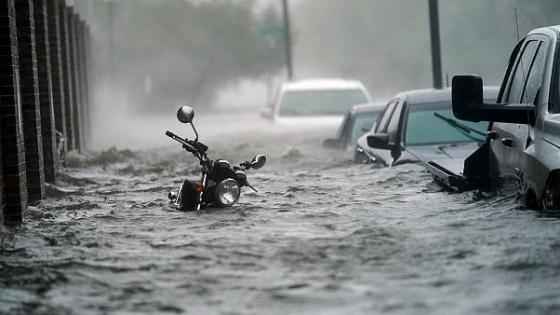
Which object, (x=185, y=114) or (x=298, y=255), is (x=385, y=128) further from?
(x=298, y=255)

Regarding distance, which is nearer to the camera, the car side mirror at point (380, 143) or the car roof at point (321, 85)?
the car side mirror at point (380, 143)

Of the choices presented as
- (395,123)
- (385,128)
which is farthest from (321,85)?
(395,123)

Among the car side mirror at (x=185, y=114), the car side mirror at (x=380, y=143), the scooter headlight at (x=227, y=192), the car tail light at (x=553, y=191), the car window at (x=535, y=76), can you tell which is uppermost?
the car window at (x=535, y=76)

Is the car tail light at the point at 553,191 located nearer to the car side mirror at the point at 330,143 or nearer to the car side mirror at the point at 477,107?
the car side mirror at the point at 477,107

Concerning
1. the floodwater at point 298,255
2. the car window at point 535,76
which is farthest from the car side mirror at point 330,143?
the car window at point 535,76

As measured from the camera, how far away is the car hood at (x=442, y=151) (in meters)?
10.1

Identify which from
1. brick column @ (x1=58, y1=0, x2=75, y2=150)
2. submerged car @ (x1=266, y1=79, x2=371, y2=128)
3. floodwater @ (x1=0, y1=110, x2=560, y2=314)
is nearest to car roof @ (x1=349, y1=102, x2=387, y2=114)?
submerged car @ (x1=266, y1=79, x2=371, y2=128)

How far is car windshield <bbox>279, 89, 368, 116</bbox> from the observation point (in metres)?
19.2

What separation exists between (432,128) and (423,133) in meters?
0.12

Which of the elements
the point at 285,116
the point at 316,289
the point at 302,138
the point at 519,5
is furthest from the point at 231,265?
the point at 285,116

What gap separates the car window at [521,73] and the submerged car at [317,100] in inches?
432

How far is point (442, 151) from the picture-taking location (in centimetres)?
1039

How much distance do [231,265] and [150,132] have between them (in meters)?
28.6

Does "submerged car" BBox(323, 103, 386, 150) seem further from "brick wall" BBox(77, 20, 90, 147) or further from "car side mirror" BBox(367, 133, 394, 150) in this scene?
"brick wall" BBox(77, 20, 90, 147)
